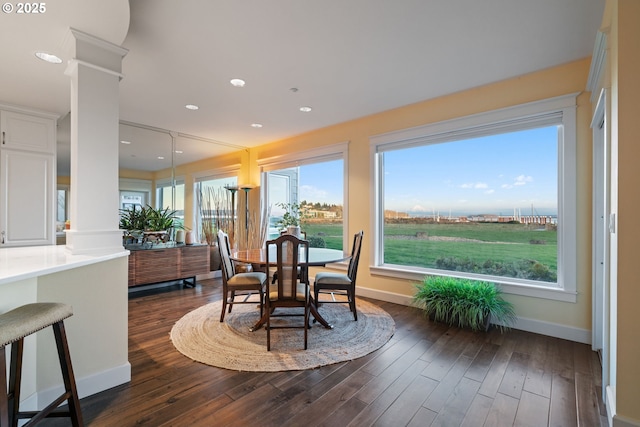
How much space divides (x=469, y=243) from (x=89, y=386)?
379 centimetres

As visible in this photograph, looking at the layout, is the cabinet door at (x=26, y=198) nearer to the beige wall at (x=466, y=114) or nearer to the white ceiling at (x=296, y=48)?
the white ceiling at (x=296, y=48)

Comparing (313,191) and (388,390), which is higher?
(313,191)

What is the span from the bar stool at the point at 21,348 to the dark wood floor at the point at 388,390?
1.09 feet

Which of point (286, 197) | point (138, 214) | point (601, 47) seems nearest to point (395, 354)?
point (601, 47)

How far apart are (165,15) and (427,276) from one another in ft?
11.7

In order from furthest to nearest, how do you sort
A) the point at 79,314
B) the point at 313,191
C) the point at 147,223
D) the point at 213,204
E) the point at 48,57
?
the point at 213,204
the point at 313,191
the point at 147,223
the point at 48,57
the point at 79,314

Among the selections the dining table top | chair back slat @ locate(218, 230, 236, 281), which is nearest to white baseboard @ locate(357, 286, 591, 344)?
the dining table top

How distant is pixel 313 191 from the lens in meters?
5.17

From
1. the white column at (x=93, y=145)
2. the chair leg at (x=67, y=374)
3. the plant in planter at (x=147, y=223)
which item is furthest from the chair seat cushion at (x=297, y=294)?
the plant in planter at (x=147, y=223)

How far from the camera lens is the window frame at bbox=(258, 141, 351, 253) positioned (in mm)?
4477

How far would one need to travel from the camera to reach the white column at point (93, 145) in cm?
194

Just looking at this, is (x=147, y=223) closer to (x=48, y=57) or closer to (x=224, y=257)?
(x=224, y=257)

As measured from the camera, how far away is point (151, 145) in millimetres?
4941

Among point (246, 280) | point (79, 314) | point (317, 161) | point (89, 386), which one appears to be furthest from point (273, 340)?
point (317, 161)
